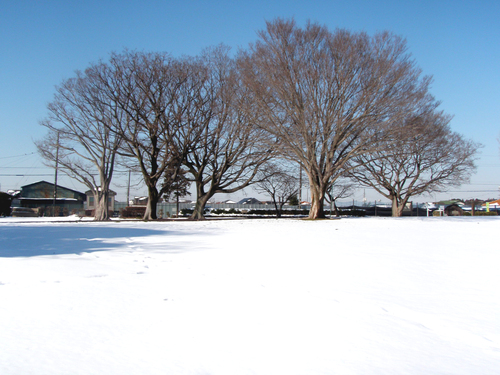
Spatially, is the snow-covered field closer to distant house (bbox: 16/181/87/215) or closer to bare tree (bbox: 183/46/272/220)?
bare tree (bbox: 183/46/272/220)

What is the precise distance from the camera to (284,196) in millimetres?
39781

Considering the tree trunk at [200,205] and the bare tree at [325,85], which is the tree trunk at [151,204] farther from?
the bare tree at [325,85]

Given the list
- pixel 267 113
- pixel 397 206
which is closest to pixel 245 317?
pixel 267 113

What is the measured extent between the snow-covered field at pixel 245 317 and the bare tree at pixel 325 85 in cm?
1363

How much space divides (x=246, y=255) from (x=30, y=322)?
4.60 meters

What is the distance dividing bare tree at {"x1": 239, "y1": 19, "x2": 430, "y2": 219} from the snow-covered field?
13.6m

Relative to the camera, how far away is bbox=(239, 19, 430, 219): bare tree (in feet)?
62.0

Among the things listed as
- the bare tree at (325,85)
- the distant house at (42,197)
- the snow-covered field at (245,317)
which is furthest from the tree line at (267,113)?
the distant house at (42,197)

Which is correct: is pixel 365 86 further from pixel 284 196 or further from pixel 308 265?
pixel 284 196

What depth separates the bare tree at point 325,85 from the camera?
18906mm

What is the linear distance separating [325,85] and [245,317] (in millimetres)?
17367

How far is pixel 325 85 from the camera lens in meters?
19.4

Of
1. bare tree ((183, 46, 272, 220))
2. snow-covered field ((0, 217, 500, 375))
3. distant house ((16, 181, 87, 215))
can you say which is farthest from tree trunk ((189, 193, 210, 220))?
distant house ((16, 181, 87, 215))

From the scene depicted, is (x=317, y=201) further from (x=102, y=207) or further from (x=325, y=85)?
(x=102, y=207)
